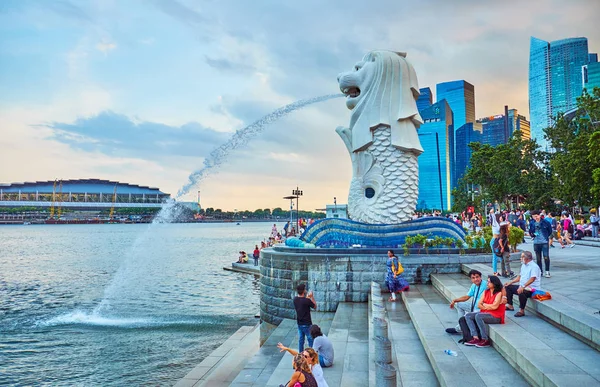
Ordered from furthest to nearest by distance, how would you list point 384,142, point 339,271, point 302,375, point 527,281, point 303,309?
point 384,142
point 339,271
point 303,309
point 527,281
point 302,375

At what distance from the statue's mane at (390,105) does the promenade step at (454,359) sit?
865 cm

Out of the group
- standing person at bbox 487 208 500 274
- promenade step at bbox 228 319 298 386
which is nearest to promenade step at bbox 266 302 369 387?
promenade step at bbox 228 319 298 386

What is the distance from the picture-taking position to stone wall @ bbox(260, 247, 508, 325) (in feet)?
39.6

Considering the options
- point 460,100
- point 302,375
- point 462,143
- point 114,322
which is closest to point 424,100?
point 462,143

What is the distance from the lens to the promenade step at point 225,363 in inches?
363

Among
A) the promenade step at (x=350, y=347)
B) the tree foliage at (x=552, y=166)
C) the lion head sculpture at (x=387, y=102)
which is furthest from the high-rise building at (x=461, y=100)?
the promenade step at (x=350, y=347)

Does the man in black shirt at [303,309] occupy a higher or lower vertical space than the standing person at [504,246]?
lower

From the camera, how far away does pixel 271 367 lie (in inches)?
342

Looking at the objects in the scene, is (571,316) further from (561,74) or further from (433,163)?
(561,74)

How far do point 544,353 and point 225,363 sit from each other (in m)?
7.02

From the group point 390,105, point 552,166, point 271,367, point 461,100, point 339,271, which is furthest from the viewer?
point 461,100

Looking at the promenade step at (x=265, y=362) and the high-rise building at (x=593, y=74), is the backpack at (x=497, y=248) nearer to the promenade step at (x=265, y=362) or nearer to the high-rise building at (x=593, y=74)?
the promenade step at (x=265, y=362)

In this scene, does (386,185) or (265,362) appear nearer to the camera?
(265,362)

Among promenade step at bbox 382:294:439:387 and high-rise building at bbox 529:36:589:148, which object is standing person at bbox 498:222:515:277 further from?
high-rise building at bbox 529:36:589:148
